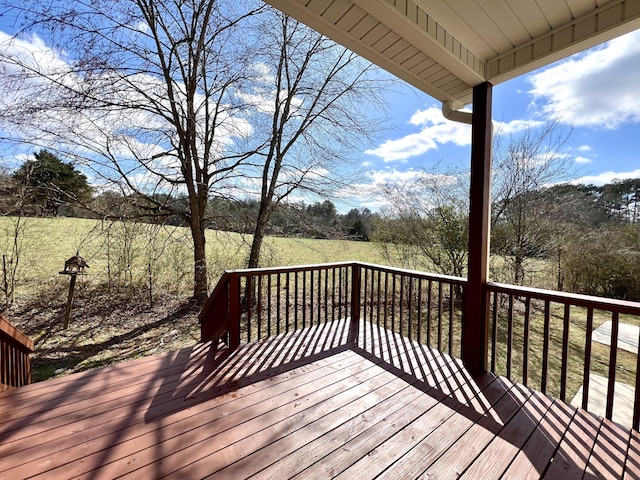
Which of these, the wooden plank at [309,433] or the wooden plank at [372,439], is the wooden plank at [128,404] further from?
the wooden plank at [372,439]

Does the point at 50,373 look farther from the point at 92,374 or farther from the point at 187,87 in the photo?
the point at 187,87

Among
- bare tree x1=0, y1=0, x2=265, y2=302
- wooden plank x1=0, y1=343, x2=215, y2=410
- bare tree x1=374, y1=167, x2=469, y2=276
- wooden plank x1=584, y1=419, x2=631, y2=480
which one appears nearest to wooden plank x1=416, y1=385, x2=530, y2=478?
wooden plank x1=584, y1=419, x2=631, y2=480

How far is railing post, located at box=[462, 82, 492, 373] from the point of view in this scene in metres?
2.54

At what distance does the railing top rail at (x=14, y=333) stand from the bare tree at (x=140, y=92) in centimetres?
344

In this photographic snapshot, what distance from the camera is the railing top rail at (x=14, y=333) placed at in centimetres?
221

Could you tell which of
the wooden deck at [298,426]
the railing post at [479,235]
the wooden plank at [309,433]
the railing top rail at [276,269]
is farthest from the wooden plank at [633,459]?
the railing top rail at [276,269]

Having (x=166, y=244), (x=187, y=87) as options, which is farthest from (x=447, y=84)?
(x=166, y=244)

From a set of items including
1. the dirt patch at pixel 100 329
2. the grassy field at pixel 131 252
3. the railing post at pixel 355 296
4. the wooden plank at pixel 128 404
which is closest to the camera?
the wooden plank at pixel 128 404

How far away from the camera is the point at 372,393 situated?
2.23 meters

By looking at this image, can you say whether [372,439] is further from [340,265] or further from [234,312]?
[340,265]

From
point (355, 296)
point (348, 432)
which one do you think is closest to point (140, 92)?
point (355, 296)

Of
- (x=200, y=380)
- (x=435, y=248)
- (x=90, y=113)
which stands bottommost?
(x=200, y=380)

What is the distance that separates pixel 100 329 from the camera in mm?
5066

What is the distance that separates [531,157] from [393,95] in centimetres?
315
